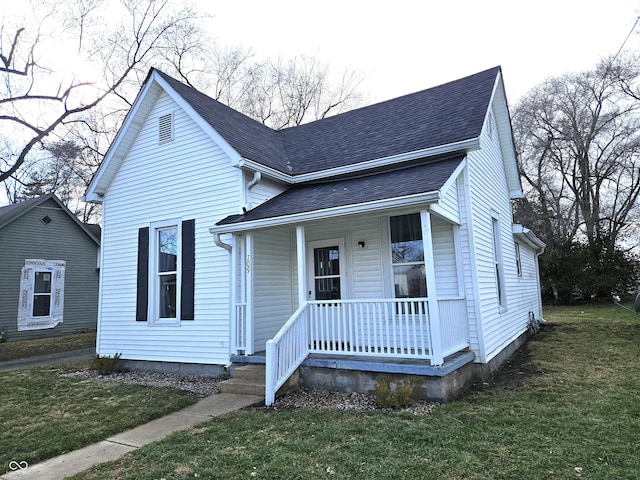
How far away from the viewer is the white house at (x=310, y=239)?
6.32 meters

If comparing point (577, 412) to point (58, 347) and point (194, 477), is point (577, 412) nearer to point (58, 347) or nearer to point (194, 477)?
point (194, 477)

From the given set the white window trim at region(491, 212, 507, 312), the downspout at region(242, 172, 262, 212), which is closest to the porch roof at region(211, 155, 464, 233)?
the downspout at region(242, 172, 262, 212)

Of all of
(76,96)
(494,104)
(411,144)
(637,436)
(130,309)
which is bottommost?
(637,436)

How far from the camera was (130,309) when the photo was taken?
9117mm

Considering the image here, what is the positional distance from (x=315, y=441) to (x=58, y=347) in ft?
42.1

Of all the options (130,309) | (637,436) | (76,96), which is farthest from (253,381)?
(76,96)

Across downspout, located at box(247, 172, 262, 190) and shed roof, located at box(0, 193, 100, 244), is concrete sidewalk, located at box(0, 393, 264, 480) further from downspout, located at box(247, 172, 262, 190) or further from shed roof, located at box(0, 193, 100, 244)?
shed roof, located at box(0, 193, 100, 244)

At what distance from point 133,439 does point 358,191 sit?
483 centimetres

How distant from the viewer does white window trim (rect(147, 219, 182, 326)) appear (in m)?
8.45

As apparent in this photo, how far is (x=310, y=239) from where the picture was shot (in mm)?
8477

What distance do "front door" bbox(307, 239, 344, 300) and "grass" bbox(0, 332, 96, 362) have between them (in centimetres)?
961

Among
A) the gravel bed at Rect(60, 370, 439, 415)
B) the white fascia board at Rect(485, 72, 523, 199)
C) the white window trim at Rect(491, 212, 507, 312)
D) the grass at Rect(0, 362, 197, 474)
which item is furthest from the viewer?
the white fascia board at Rect(485, 72, 523, 199)

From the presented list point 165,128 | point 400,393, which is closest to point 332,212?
point 400,393

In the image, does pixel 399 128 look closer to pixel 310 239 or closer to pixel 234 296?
pixel 310 239
